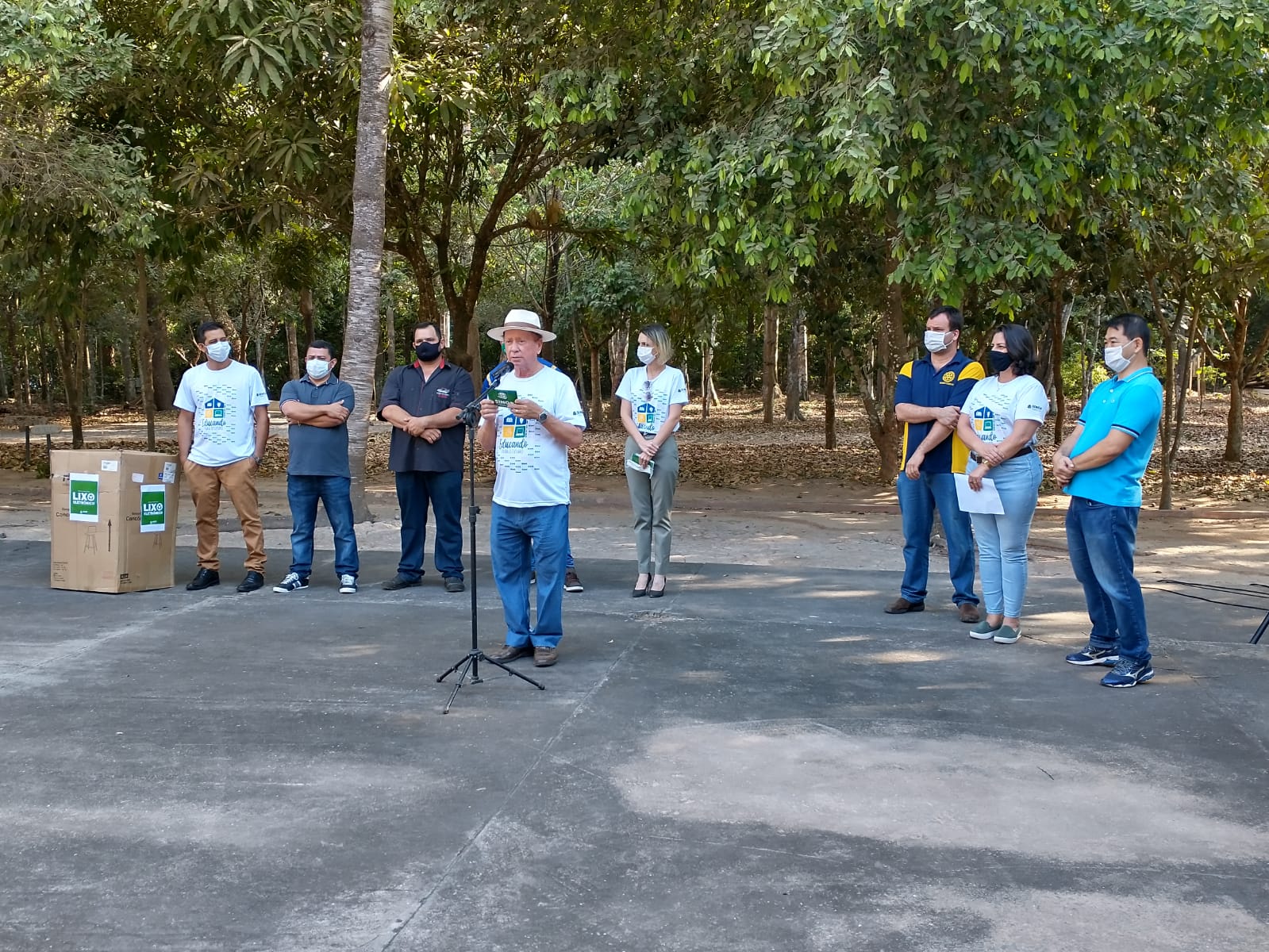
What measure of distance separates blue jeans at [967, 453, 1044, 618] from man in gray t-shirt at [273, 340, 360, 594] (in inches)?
170

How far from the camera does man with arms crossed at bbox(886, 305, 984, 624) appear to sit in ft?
24.3

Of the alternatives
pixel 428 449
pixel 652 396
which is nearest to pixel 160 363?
pixel 428 449

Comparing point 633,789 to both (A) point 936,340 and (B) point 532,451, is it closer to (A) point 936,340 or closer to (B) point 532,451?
(B) point 532,451

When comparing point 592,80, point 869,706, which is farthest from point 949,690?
point 592,80

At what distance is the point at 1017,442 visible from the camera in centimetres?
675

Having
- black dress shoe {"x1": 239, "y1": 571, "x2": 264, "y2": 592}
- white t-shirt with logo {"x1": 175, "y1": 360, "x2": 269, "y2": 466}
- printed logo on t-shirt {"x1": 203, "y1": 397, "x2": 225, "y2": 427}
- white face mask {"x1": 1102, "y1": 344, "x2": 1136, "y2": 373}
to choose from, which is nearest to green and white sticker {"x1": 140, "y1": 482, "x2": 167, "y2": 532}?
white t-shirt with logo {"x1": 175, "y1": 360, "x2": 269, "y2": 466}

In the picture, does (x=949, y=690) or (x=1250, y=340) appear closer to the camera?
(x=949, y=690)

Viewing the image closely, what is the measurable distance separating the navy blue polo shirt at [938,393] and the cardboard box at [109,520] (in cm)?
514

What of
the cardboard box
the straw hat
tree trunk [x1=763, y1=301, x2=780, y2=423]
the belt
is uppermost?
tree trunk [x1=763, y1=301, x2=780, y2=423]

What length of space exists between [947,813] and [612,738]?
1.49m

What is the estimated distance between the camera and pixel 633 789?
4660mm

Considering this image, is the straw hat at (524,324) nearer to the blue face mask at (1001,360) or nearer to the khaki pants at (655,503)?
the khaki pants at (655,503)

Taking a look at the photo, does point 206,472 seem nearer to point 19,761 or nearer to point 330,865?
point 19,761

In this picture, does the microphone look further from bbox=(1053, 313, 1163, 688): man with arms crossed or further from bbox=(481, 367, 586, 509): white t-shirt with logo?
bbox=(1053, 313, 1163, 688): man with arms crossed
